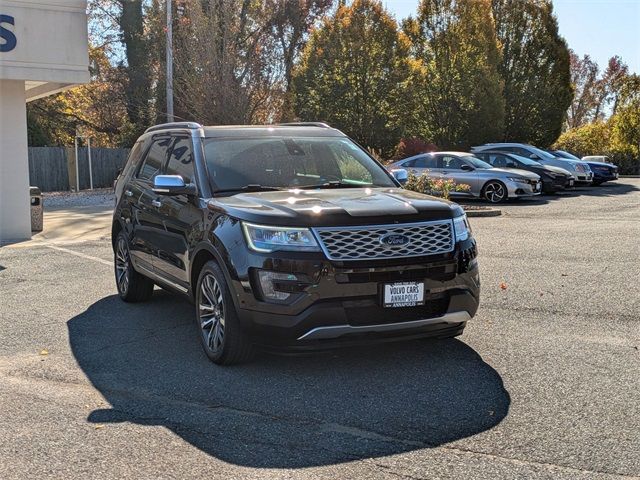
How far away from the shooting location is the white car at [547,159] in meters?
24.4

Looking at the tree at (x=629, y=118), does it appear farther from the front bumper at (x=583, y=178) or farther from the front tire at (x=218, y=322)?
the front tire at (x=218, y=322)

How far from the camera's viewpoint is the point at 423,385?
495 cm

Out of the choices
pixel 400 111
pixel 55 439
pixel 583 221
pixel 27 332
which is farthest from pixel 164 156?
pixel 400 111

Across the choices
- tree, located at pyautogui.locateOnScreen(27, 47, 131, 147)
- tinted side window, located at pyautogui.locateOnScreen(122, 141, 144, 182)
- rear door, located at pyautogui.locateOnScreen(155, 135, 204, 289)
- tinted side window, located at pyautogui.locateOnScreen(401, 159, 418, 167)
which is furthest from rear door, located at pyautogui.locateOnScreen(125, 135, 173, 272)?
tree, located at pyautogui.locateOnScreen(27, 47, 131, 147)

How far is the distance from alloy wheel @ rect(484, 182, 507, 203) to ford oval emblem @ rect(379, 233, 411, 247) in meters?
15.4

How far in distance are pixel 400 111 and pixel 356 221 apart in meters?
25.0

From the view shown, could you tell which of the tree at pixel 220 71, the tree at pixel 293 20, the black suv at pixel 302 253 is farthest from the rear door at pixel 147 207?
the tree at pixel 293 20

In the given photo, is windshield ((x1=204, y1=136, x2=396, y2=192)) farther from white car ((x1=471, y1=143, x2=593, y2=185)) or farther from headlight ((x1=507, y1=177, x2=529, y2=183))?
white car ((x1=471, y1=143, x2=593, y2=185))

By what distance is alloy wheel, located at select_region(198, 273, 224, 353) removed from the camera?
542 cm

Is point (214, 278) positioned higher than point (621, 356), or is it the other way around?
point (214, 278)

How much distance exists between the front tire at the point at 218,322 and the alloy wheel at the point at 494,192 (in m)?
15.3

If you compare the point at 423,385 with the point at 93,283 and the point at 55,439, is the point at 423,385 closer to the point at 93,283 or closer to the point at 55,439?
the point at 55,439

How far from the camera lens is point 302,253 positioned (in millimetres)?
4926

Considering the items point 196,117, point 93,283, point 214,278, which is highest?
point 196,117
